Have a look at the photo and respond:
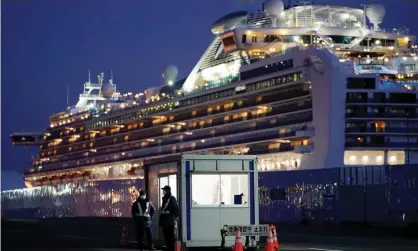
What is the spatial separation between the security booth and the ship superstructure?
4579 centimetres

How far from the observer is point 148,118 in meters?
97.8

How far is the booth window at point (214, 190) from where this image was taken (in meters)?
23.8

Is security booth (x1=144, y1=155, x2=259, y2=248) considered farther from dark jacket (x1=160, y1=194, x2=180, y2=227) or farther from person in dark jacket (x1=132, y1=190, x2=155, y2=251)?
dark jacket (x1=160, y1=194, x2=180, y2=227)

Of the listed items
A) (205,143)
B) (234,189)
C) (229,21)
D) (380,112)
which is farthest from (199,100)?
(234,189)

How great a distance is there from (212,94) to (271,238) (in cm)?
6541

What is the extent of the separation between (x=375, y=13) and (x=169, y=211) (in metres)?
67.4

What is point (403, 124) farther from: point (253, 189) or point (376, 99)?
point (253, 189)

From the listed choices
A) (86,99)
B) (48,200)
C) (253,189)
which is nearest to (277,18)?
(48,200)

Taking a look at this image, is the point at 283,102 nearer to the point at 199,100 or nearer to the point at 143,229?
the point at 199,100

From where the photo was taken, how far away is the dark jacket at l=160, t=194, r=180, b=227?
69.7 ft

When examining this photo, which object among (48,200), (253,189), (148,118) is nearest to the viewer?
(253,189)

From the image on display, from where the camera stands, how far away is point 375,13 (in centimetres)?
8550

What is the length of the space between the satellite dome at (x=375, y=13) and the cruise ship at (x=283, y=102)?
10 cm

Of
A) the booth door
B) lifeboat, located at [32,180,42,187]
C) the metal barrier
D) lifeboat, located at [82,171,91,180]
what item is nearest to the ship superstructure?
lifeboat, located at [82,171,91,180]
